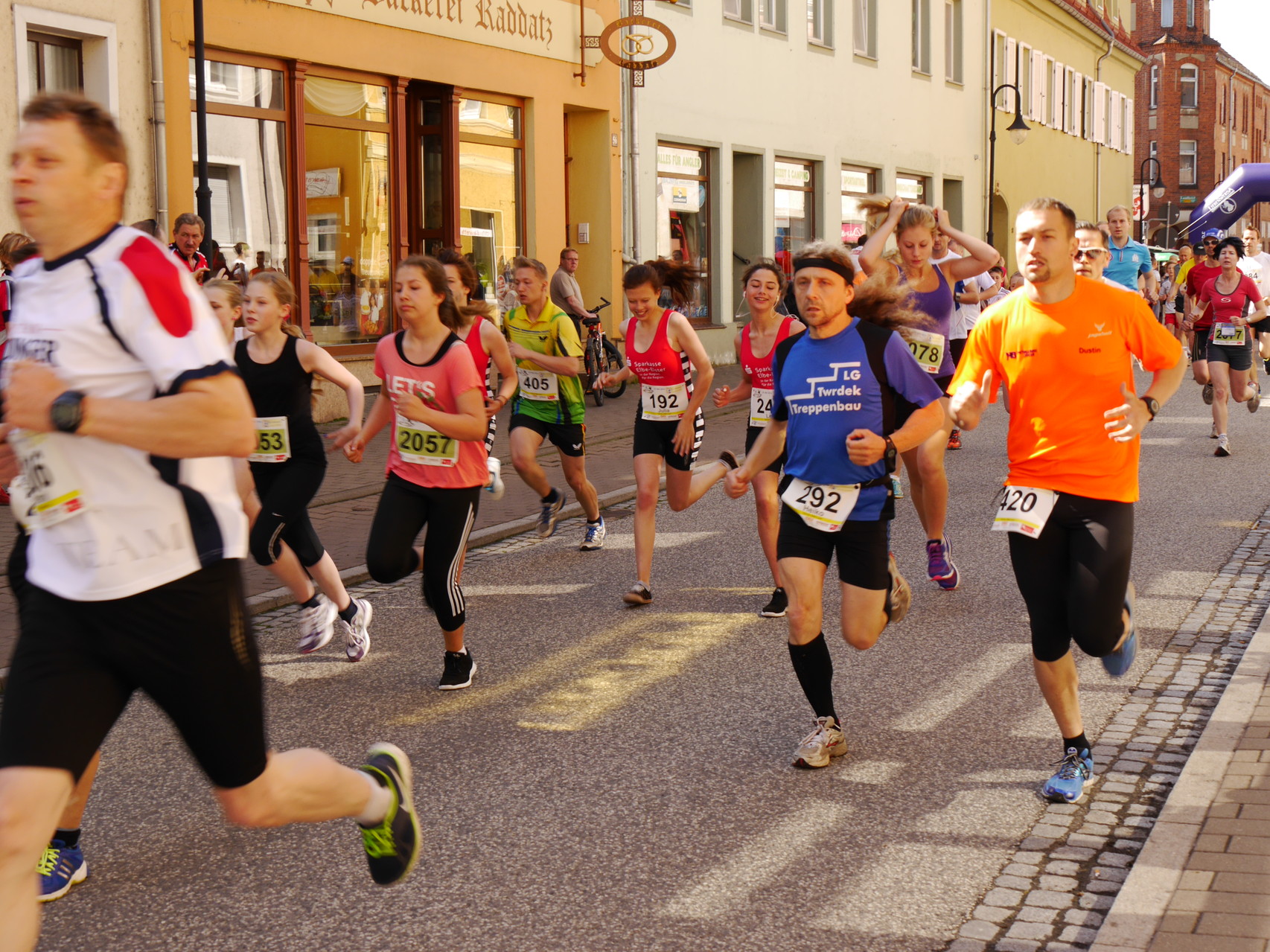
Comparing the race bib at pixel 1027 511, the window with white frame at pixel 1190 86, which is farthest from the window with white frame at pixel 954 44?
the window with white frame at pixel 1190 86

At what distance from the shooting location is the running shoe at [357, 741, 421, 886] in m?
3.84

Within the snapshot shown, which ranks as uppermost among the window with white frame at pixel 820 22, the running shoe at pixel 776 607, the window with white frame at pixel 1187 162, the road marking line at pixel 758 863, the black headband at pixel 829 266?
the window with white frame at pixel 1187 162

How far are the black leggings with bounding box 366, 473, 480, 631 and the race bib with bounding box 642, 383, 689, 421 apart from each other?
200cm

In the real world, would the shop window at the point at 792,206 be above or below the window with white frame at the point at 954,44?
below

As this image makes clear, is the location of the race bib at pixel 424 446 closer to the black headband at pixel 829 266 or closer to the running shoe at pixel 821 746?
the black headband at pixel 829 266

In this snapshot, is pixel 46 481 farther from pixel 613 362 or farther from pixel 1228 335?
pixel 613 362

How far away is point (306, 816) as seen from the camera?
3557 millimetres

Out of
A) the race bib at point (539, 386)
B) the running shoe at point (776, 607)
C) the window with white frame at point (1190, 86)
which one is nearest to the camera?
the running shoe at point (776, 607)

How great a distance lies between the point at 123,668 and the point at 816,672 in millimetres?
2902

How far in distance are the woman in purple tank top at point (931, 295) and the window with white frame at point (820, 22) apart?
20.4m

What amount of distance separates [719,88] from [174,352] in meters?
23.7

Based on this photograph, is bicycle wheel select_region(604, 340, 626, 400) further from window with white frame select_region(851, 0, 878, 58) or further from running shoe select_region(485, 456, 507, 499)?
window with white frame select_region(851, 0, 878, 58)

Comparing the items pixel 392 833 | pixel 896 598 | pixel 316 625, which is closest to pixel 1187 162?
pixel 316 625

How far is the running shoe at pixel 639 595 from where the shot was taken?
27.7 ft
